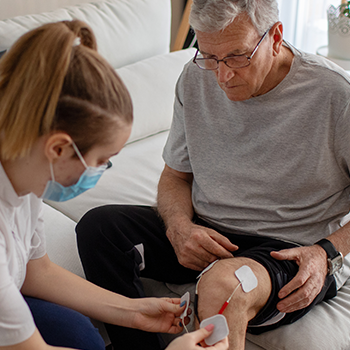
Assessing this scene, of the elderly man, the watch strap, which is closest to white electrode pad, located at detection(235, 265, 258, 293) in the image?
the elderly man

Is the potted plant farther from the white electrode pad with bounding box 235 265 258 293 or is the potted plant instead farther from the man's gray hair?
the white electrode pad with bounding box 235 265 258 293

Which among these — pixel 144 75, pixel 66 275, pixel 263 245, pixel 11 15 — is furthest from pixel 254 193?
pixel 11 15

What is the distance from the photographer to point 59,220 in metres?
1.43

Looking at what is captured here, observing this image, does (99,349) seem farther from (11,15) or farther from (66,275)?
(11,15)

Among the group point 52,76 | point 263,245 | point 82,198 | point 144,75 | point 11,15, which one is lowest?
point 82,198

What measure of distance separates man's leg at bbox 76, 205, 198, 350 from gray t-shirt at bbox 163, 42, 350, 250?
17 cm

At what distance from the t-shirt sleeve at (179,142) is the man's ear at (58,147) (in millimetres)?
666

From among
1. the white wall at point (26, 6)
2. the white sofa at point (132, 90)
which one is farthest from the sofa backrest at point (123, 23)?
the white wall at point (26, 6)

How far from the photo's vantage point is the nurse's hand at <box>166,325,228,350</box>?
756mm

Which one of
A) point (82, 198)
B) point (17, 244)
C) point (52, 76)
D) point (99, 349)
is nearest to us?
point (52, 76)

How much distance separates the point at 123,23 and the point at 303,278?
1.44 meters

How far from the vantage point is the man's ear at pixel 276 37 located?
3.67 feet

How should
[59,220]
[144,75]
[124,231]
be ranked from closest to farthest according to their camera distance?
[124,231]
[59,220]
[144,75]

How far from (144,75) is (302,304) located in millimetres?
1263
